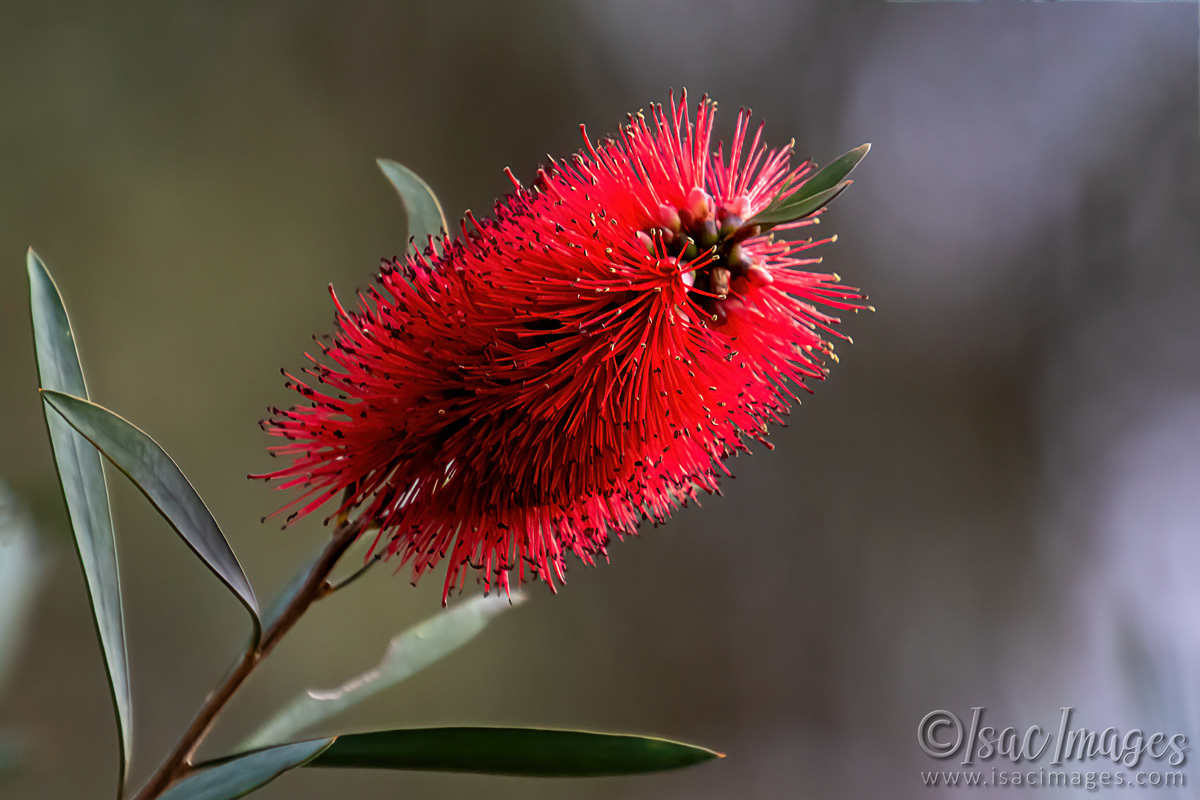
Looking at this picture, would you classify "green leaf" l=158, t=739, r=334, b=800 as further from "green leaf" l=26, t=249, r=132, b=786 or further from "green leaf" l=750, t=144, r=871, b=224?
"green leaf" l=750, t=144, r=871, b=224

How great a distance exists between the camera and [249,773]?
1.27 feet

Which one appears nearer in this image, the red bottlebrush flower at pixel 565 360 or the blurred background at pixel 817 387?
the red bottlebrush flower at pixel 565 360

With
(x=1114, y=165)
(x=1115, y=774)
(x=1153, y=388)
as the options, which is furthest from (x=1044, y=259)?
(x=1115, y=774)

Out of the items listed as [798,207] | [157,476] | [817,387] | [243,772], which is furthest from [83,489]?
[817,387]

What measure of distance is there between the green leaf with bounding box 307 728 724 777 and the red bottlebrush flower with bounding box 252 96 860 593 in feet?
0.29

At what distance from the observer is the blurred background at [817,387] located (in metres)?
1.28

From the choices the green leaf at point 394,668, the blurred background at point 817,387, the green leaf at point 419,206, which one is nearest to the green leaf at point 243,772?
the green leaf at point 394,668

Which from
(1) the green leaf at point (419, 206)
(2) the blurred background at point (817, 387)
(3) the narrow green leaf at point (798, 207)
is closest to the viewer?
(3) the narrow green leaf at point (798, 207)

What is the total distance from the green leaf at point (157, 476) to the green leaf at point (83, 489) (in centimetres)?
6

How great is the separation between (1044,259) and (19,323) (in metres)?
1.88

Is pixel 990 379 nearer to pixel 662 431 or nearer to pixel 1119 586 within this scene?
pixel 1119 586

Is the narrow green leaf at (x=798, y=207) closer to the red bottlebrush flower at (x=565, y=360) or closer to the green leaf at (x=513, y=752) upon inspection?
the red bottlebrush flower at (x=565, y=360)

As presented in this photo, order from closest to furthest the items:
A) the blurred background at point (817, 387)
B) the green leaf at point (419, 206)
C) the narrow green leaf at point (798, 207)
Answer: the narrow green leaf at point (798, 207) → the green leaf at point (419, 206) → the blurred background at point (817, 387)

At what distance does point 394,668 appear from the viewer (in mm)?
563
